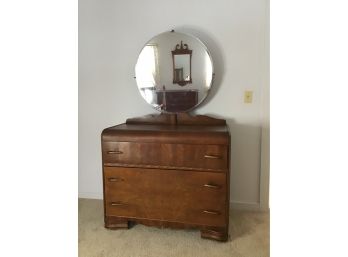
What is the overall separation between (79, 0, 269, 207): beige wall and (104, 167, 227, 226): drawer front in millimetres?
528

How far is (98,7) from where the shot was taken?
2.04m

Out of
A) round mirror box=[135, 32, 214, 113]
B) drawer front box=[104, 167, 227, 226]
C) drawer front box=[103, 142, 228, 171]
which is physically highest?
round mirror box=[135, 32, 214, 113]

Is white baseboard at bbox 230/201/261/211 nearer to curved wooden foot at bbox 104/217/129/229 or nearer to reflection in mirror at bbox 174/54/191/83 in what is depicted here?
curved wooden foot at bbox 104/217/129/229

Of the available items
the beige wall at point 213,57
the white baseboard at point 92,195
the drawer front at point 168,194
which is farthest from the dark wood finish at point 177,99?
the white baseboard at point 92,195

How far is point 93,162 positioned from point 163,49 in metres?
1.24

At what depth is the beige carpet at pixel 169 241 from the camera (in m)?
1.50

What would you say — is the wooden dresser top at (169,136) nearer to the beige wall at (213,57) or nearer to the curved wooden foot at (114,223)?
the beige wall at (213,57)

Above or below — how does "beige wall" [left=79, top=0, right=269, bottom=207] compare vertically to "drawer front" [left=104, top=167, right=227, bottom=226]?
above

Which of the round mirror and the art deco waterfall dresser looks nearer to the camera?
the art deco waterfall dresser

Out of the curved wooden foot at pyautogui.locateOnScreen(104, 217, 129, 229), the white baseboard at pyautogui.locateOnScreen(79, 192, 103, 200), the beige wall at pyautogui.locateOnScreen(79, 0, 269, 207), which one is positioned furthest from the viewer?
the white baseboard at pyautogui.locateOnScreen(79, 192, 103, 200)

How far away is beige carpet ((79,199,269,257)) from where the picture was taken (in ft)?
4.92

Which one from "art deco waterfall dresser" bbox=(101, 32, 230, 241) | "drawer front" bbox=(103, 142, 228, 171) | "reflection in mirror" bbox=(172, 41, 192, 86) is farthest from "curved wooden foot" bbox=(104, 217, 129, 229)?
"reflection in mirror" bbox=(172, 41, 192, 86)
